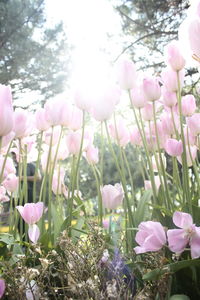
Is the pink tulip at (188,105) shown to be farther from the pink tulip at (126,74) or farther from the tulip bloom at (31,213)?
the tulip bloom at (31,213)

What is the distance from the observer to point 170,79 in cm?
88

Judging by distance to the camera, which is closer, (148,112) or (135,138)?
(148,112)

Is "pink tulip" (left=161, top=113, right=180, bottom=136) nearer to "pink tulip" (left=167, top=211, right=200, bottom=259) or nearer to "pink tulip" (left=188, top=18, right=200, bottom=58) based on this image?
"pink tulip" (left=188, top=18, right=200, bottom=58)

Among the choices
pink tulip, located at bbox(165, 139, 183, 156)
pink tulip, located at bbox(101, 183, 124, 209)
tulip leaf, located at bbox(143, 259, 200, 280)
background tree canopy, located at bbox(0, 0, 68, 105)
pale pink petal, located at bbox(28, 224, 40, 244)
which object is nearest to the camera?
tulip leaf, located at bbox(143, 259, 200, 280)

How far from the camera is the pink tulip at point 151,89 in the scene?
898mm

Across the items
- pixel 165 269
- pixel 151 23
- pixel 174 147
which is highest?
pixel 151 23

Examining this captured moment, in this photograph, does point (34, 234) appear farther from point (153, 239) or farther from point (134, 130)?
point (134, 130)

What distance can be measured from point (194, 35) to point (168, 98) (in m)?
0.31

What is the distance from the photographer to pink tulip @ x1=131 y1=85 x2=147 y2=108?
3.23 feet

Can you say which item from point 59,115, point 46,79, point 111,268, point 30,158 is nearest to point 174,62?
point 59,115

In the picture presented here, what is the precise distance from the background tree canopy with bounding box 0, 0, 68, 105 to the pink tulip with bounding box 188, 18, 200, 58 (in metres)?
8.53

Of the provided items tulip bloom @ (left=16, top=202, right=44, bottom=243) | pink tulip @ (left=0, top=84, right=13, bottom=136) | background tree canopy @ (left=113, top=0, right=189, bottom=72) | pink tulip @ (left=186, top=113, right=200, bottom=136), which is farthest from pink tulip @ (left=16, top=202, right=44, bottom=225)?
background tree canopy @ (left=113, top=0, right=189, bottom=72)

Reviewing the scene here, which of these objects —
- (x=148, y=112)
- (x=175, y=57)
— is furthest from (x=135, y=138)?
(x=175, y=57)

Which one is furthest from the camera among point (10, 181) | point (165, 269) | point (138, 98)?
point (10, 181)
